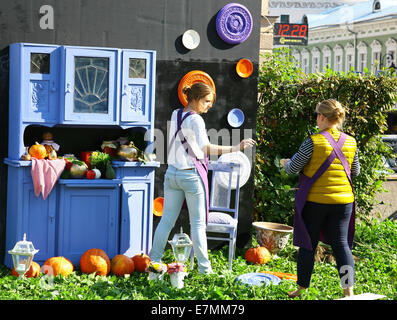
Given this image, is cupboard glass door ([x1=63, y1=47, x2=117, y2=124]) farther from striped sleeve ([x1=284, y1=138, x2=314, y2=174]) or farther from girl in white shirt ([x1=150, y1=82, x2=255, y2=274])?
striped sleeve ([x1=284, y1=138, x2=314, y2=174])

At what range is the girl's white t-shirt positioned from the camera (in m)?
4.91

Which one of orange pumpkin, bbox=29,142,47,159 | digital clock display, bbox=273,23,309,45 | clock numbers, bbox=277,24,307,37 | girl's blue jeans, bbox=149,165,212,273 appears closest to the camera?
girl's blue jeans, bbox=149,165,212,273

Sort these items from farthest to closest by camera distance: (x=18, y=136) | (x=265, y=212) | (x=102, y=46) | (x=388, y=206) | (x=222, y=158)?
1. (x=388, y=206)
2. (x=265, y=212)
3. (x=222, y=158)
4. (x=102, y=46)
5. (x=18, y=136)

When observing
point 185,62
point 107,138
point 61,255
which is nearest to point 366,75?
point 185,62

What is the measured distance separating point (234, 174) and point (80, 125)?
5.28 ft

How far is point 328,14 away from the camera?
37312 mm

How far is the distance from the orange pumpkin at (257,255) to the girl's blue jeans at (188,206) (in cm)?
89

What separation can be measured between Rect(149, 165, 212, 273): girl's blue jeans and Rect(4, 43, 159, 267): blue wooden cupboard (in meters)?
0.50

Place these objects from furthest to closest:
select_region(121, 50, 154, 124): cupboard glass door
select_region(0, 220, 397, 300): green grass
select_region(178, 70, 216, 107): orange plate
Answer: select_region(178, 70, 216, 107): orange plate → select_region(121, 50, 154, 124): cupboard glass door → select_region(0, 220, 397, 300): green grass

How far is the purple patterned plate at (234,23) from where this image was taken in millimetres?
5980

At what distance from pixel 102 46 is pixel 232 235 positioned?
6.89 feet

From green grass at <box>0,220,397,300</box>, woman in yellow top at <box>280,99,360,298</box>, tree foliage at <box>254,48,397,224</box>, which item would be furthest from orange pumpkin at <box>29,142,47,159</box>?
tree foliage at <box>254,48,397,224</box>

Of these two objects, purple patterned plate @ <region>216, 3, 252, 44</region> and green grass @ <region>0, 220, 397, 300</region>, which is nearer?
green grass @ <region>0, 220, 397, 300</region>

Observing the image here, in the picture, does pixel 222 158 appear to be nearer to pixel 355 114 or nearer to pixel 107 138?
pixel 107 138
